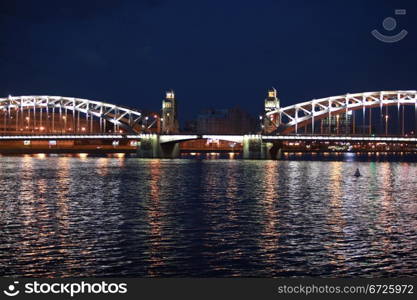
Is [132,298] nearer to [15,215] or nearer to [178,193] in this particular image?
[15,215]

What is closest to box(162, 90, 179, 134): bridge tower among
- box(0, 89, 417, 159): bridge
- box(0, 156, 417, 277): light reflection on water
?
box(0, 89, 417, 159): bridge

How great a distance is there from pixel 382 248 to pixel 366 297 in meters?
5.40

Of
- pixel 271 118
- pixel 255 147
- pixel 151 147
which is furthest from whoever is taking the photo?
pixel 271 118

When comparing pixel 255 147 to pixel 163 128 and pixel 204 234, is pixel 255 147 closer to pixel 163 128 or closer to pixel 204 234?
pixel 163 128

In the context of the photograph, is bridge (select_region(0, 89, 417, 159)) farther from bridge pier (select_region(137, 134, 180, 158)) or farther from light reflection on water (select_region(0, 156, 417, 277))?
light reflection on water (select_region(0, 156, 417, 277))

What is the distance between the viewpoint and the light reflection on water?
628 inches

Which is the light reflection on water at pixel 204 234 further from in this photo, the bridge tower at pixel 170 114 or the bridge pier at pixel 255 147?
the bridge tower at pixel 170 114

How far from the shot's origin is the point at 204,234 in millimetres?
20672

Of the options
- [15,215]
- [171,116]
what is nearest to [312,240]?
[15,215]

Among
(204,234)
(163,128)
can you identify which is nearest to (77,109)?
(163,128)

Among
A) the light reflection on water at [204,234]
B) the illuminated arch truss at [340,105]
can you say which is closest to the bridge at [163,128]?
the illuminated arch truss at [340,105]

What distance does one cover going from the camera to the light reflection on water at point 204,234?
1595 centimetres

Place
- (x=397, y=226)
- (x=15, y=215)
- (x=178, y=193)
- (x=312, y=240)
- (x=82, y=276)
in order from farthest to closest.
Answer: (x=178, y=193) < (x=15, y=215) < (x=397, y=226) < (x=312, y=240) < (x=82, y=276)

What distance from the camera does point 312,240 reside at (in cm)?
1973
